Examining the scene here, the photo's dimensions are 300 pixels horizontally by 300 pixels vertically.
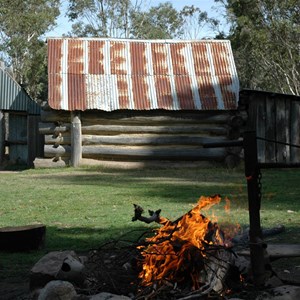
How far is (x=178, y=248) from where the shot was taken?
6.05m

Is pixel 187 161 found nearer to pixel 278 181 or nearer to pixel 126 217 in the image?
pixel 278 181

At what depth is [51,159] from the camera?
23844 mm

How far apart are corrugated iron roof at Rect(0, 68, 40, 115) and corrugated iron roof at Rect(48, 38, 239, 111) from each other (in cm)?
521

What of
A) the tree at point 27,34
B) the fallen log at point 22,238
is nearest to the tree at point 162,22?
the tree at point 27,34

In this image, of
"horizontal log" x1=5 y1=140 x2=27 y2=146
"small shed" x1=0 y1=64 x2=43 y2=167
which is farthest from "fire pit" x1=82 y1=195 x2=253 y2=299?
"horizontal log" x1=5 y1=140 x2=27 y2=146

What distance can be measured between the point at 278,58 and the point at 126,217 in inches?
1375

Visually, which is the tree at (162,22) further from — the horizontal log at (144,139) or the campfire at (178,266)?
the campfire at (178,266)

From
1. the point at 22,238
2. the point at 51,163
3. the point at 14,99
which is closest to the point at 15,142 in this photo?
the point at 14,99

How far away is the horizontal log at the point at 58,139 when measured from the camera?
77.6 ft

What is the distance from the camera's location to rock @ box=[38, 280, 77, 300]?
5789mm

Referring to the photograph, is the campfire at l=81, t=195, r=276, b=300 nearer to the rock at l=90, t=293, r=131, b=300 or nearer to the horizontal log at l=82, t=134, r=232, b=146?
the rock at l=90, t=293, r=131, b=300

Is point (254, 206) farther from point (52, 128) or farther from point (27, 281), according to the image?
point (52, 128)

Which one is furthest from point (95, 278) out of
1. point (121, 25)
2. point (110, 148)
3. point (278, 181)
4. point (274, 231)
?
point (121, 25)

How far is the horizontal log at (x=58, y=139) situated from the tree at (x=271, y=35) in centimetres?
2171
